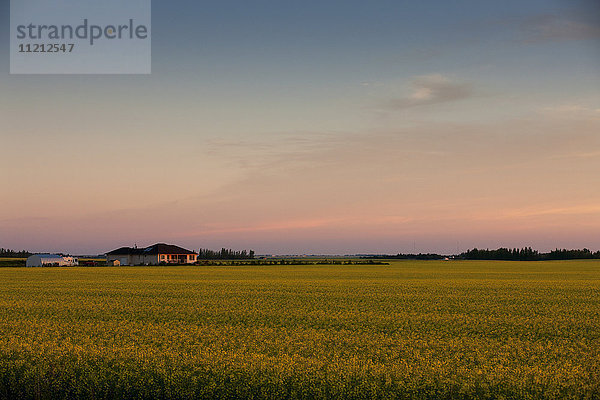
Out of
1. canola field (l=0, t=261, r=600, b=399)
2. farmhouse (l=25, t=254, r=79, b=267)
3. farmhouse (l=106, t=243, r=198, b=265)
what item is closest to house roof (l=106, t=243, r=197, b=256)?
farmhouse (l=106, t=243, r=198, b=265)

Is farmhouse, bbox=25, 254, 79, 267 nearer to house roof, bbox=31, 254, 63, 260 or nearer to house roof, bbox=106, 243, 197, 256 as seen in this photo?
house roof, bbox=31, 254, 63, 260

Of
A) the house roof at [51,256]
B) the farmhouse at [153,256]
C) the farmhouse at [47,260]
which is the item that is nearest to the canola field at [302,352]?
the farmhouse at [47,260]

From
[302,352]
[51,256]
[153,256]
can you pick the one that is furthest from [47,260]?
[302,352]

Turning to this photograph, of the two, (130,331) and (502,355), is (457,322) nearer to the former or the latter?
(502,355)

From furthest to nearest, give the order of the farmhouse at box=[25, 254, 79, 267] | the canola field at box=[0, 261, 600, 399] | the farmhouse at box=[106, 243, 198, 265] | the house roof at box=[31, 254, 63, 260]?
1. the farmhouse at box=[106, 243, 198, 265]
2. the house roof at box=[31, 254, 63, 260]
3. the farmhouse at box=[25, 254, 79, 267]
4. the canola field at box=[0, 261, 600, 399]

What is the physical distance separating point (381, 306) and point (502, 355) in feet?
49.6

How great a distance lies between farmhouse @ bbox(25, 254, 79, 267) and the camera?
12300 cm

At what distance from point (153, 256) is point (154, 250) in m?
3.19

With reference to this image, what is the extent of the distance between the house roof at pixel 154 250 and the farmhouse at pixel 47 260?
46.1ft

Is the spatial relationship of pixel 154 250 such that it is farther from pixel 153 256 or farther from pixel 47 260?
pixel 47 260

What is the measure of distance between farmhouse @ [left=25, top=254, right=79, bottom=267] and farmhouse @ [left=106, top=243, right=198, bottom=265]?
1001 cm

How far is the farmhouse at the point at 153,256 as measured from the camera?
135875 millimetres

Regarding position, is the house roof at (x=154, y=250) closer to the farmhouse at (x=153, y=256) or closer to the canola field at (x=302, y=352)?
the farmhouse at (x=153, y=256)

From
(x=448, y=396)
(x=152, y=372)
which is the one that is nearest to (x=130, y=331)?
(x=152, y=372)
